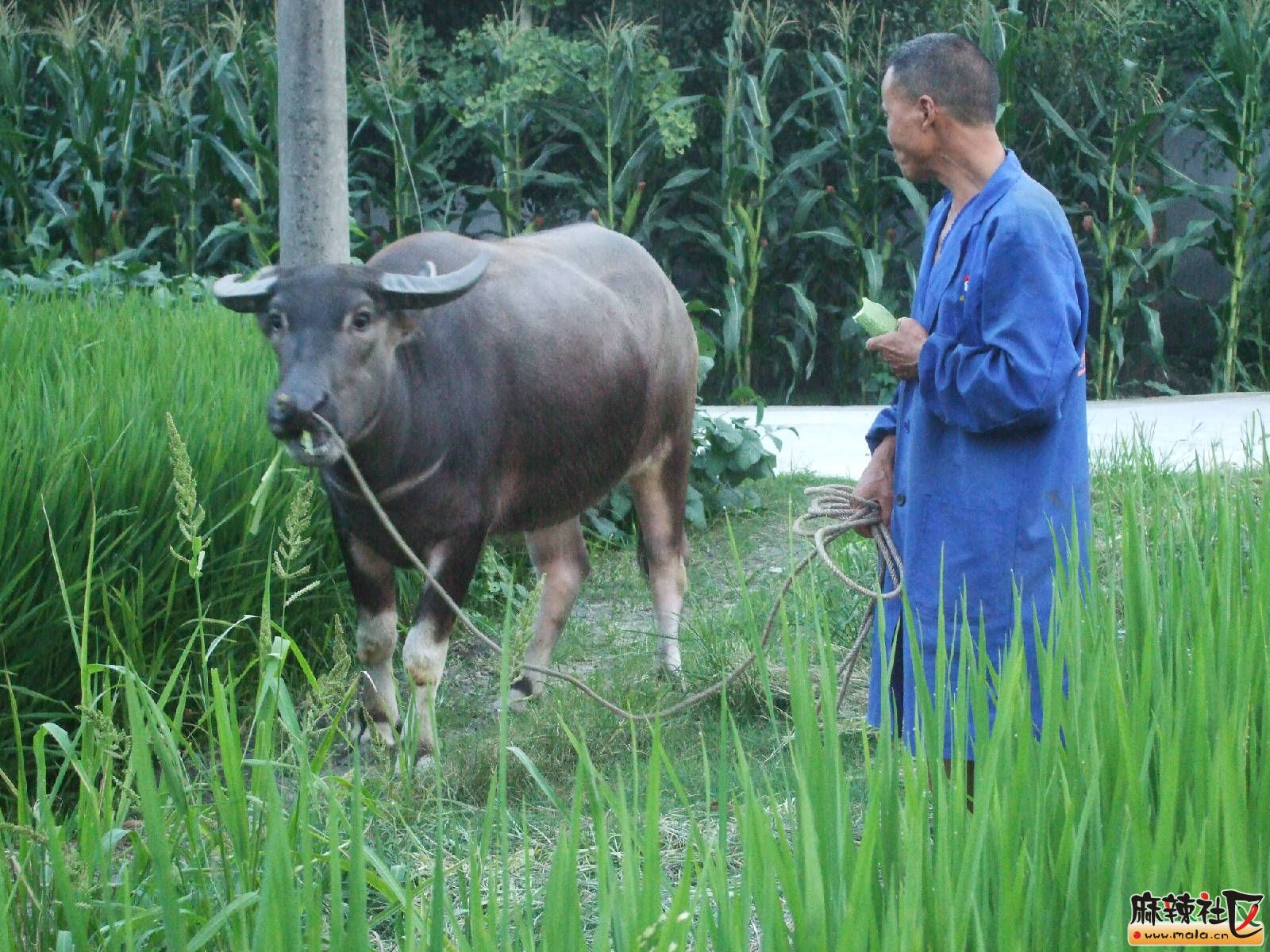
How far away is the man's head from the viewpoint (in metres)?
2.74

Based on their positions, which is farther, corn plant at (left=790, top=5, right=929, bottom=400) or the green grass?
corn plant at (left=790, top=5, right=929, bottom=400)

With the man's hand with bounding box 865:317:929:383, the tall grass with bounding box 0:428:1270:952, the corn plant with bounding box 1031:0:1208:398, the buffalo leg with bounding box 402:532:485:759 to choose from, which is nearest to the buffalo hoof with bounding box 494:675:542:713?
the buffalo leg with bounding box 402:532:485:759

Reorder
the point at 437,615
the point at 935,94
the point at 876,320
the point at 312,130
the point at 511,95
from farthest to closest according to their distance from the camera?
the point at 511,95
the point at 312,130
the point at 437,615
the point at 876,320
the point at 935,94

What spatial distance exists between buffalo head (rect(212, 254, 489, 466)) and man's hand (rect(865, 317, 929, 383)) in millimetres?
1169

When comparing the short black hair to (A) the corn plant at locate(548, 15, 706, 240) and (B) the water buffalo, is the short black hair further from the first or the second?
(A) the corn plant at locate(548, 15, 706, 240)

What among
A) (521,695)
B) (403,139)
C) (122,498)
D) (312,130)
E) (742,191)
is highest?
(403,139)

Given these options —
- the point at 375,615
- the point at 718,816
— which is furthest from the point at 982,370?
the point at 375,615

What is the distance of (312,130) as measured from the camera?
→ 5.02 metres

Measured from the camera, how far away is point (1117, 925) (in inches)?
47.9

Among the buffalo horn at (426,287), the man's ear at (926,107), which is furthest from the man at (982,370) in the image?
the buffalo horn at (426,287)

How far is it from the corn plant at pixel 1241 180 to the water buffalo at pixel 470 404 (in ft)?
21.5

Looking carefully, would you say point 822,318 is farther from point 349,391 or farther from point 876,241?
point 349,391

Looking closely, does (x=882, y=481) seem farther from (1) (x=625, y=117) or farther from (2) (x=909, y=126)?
(1) (x=625, y=117)

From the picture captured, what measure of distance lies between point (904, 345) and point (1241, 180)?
8.32 meters
